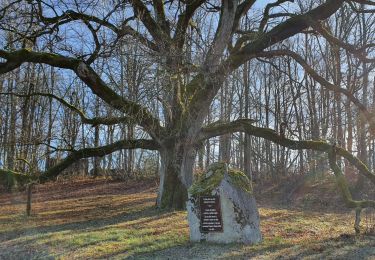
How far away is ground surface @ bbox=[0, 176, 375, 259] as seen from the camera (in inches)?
318

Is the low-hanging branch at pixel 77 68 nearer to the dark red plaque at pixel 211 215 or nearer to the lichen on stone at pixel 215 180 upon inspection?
the lichen on stone at pixel 215 180

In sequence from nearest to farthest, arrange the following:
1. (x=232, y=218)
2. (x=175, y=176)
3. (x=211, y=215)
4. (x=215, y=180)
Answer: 1. (x=232, y=218)
2. (x=211, y=215)
3. (x=215, y=180)
4. (x=175, y=176)

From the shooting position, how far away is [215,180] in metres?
9.03

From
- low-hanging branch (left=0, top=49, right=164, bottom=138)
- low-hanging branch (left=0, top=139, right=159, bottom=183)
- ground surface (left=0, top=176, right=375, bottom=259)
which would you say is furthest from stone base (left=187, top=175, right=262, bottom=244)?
low-hanging branch (left=0, top=139, right=159, bottom=183)

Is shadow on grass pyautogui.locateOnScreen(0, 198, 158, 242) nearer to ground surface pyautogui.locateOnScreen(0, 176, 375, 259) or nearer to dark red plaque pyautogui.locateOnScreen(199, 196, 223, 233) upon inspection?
ground surface pyautogui.locateOnScreen(0, 176, 375, 259)

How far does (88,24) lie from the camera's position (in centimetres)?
1387

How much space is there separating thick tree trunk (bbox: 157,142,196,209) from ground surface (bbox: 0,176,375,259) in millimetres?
592

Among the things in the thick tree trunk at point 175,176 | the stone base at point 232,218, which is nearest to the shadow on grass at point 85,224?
the thick tree trunk at point 175,176

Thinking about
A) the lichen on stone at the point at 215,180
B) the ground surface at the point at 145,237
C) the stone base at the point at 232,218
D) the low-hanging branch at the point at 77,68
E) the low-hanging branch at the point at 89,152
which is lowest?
the ground surface at the point at 145,237

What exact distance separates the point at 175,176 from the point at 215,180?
190 inches

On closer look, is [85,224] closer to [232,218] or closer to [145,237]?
[145,237]

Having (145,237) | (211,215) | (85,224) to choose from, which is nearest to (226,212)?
(211,215)

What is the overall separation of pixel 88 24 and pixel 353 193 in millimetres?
14045

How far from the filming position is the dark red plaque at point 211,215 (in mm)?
8797
